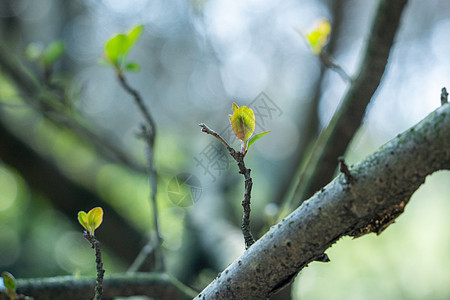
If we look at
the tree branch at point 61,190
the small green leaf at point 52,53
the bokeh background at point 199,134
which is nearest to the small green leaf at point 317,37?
the bokeh background at point 199,134


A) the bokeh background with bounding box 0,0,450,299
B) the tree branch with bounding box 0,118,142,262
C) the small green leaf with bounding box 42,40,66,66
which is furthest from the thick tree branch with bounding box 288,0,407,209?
the tree branch with bounding box 0,118,142,262

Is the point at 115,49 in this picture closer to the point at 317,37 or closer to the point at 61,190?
the point at 317,37

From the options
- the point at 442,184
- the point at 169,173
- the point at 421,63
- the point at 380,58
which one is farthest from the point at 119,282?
the point at 442,184

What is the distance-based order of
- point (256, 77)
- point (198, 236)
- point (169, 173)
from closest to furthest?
1. point (198, 236)
2. point (169, 173)
3. point (256, 77)

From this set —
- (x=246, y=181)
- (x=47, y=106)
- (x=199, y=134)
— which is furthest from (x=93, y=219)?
(x=199, y=134)

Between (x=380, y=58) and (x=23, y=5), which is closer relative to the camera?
(x=380, y=58)

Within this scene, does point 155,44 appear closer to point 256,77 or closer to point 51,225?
point 256,77
